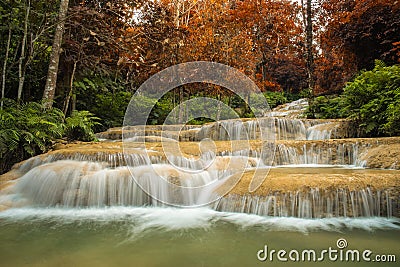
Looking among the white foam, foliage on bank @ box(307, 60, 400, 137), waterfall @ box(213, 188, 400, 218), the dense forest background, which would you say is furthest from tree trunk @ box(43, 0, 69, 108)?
foliage on bank @ box(307, 60, 400, 137)

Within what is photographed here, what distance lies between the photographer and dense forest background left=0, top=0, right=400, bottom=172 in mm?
6754

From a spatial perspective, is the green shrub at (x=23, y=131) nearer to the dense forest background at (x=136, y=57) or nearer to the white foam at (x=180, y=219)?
the dense forest background at (x=136, y=57)

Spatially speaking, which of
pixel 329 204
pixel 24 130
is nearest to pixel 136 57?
pixel 24 130

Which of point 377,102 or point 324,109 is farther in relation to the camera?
point 324,109

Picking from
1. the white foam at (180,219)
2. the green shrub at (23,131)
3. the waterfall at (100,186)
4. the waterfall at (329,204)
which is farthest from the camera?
the green shrub at (23,131)

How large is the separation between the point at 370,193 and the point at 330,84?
14.8 metres

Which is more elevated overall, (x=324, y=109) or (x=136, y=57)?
(x=136, y=57)

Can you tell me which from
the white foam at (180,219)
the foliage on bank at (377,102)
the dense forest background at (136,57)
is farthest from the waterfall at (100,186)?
the foliage on bank at (377,102)

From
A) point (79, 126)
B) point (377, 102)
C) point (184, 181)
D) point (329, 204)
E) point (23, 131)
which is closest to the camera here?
point (329, 204)

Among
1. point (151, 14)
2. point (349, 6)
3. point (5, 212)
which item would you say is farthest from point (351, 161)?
point (349, 6)

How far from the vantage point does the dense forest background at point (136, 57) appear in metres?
6.75

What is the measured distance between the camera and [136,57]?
31.8ft

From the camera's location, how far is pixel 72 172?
502 cm

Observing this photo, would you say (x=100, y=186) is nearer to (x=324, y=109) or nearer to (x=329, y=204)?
(x=329, y=204)
